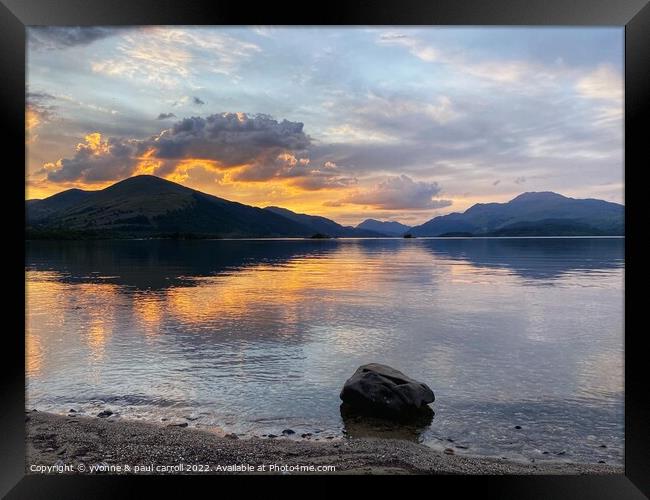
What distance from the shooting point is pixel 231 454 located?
31.1 ft

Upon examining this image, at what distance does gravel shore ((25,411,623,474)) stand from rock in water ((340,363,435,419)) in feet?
5.02

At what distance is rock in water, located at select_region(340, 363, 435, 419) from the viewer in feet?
39.8

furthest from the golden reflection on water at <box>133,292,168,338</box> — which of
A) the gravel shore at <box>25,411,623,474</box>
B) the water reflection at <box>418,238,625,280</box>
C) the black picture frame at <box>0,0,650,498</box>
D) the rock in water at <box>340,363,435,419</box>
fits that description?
the water reflection at <box>418,238,625,280</box>

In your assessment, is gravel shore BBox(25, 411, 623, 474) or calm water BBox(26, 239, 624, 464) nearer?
gravel shore BBox(25, 411, 623, 474)

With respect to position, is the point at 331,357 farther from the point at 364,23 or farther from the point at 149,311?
the point at 149,311

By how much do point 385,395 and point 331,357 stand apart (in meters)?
7.57

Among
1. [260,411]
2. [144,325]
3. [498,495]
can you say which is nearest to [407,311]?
[144,325]

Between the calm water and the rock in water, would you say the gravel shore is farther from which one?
the rock in water

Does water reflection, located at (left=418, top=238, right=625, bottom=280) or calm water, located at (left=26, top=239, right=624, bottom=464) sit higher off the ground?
water reflection, located at (left=418, top=238, right=625, bottom=280)

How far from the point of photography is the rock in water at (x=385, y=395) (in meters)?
12.1

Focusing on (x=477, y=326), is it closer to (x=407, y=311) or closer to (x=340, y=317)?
(x=407, y=311)

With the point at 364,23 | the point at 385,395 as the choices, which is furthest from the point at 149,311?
the point at 364,23

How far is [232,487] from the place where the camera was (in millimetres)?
6121

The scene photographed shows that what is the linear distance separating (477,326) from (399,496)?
23477mm
